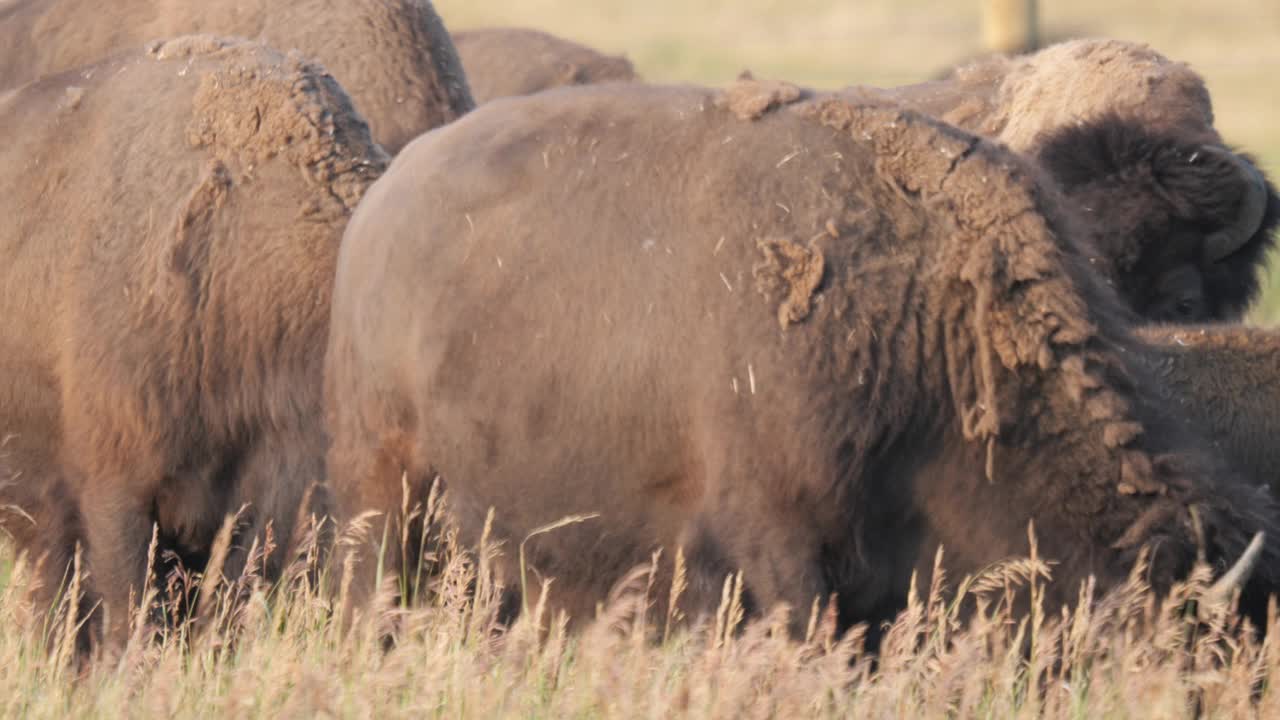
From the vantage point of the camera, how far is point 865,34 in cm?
5566

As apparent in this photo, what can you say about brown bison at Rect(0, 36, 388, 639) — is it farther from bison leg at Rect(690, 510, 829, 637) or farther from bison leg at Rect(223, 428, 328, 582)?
bison leg at Rect(690, 510, 829, 637)

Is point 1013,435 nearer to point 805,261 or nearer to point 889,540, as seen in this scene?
point 889,540

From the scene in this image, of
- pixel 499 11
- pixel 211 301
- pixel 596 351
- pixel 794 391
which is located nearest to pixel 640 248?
pixel 596 351

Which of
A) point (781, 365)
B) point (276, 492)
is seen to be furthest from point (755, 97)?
point (276, 492)

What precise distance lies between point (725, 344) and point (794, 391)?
21 centimetres

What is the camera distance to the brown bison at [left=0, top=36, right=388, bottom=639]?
5.29 metres

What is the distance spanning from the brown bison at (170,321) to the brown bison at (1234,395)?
2.54 meters

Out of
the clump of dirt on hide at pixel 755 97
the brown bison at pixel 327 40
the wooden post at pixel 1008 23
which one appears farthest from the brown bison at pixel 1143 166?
the wooden post at pixel 1008 23

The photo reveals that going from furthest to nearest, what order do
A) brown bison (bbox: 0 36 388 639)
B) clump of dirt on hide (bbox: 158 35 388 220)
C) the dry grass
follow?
1. clump of dirt on hide (bbox: 158 35 388 220)
2. brown bison (bbox: 0 36 388 639)
3. the dry grass

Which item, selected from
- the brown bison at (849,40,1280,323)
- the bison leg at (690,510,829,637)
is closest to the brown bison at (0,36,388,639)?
the bison leg at (690,510,829,637)

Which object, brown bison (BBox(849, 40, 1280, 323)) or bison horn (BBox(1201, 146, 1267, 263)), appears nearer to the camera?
brown bison (BBox(849, 40, 1280, 323))

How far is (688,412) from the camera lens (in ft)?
13.9

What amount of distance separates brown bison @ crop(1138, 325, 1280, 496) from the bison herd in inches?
0.4

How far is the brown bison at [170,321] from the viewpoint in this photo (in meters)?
5.29
